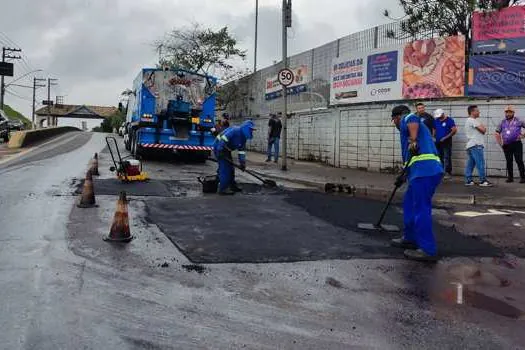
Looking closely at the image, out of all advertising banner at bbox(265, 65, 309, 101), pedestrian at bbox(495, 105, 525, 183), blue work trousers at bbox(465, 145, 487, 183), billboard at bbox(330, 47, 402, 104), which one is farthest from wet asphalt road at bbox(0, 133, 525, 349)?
advertising banner at bbox(265, 65, 309, 101)

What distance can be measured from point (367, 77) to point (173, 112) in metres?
6.02

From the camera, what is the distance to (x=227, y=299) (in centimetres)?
469

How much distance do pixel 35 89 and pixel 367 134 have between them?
83.0 meters

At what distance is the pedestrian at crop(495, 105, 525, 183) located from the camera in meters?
12.3

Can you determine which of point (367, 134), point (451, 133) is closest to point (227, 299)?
point (451, 133)

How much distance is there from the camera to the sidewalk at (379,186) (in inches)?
429

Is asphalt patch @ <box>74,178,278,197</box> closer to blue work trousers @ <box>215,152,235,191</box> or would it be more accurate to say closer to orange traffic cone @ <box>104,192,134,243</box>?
blue work trousers @ <box>215,152,235,191</box>

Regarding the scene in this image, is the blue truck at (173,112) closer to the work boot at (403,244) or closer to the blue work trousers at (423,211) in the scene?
the work boot at (403,244)

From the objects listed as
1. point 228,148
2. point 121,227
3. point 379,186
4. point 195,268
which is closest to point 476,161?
point 379,186

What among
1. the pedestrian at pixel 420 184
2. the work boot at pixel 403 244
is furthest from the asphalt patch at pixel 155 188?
the pedestrian at pixel 420 184

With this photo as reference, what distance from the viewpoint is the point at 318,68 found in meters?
19.2

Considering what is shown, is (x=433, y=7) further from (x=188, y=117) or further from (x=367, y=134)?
(x=188, y=117)

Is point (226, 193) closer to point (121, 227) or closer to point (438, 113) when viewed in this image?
point (121, 227)

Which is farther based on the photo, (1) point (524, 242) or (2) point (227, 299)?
(1) point (524, 242)
